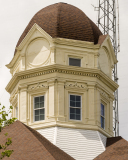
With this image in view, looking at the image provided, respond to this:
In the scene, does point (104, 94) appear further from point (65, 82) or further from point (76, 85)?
point (65, 82)

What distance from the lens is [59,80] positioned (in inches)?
1513

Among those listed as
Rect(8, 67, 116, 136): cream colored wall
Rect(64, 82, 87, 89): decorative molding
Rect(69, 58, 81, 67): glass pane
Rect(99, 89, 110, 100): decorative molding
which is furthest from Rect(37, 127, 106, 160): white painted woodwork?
Rect(69, 58, 81, 67): glass pane

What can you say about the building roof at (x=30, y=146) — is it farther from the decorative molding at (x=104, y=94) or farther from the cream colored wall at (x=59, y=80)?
the decorative molding at (x=104, y=94)

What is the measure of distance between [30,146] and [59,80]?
21.3 feet

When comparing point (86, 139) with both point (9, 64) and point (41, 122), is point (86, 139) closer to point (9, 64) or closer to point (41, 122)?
point (41, 122)

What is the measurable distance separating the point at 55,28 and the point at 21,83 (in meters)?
4.08

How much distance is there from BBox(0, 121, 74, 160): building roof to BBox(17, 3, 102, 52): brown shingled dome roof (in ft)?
23.0

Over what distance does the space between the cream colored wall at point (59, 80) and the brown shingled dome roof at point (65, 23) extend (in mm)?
566

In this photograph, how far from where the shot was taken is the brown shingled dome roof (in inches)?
1571

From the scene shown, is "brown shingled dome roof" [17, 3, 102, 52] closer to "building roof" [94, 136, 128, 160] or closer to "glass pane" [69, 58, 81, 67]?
"glass pane" [69, 58, 81, 67]

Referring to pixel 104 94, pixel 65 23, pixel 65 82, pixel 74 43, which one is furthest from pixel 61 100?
pixel 65 23

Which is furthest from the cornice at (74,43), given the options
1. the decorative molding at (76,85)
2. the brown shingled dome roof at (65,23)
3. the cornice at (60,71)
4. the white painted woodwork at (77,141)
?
the white painted woodwork at (77,141)

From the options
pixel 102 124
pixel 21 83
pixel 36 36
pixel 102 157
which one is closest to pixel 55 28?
pixel 36 36

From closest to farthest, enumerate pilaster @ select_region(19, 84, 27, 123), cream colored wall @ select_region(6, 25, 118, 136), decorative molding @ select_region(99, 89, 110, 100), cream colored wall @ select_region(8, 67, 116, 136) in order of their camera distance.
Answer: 1. cream colored wall @ select_region(8, 67, 116, 136)
2. cream colored wall @ select_region(6, 25, 118, 136)
3. pilaster @ select_region(19, 84, 27, 123)
4. decorative molding @ select_region(99, 89, 110, 100)
